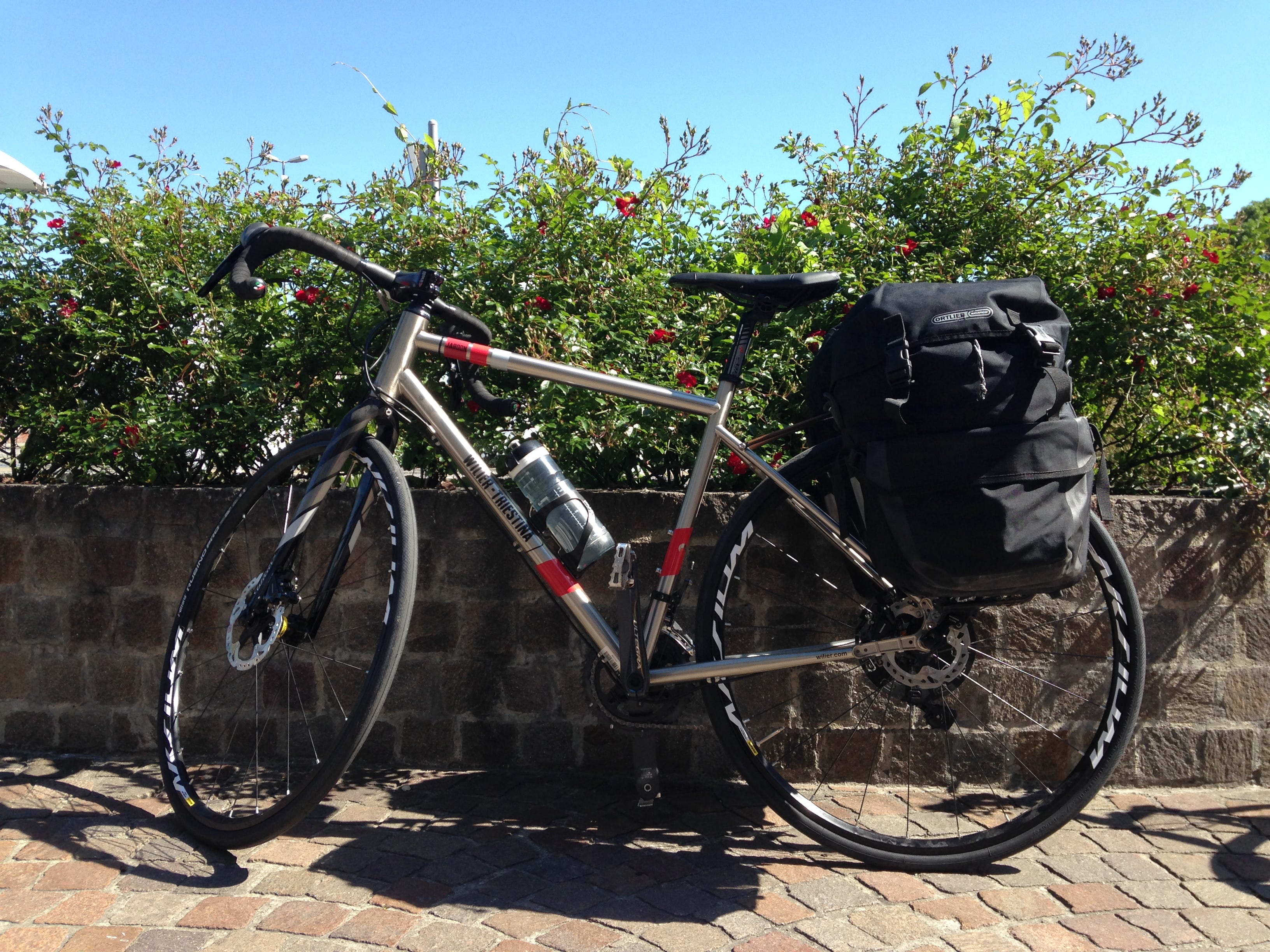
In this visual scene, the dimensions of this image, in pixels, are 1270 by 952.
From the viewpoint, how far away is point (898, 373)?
2379 millimetres

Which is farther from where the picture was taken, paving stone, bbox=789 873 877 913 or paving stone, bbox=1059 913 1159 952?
paving stone, bbox=789 873 877 913

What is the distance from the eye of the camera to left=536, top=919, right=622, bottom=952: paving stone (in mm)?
2273

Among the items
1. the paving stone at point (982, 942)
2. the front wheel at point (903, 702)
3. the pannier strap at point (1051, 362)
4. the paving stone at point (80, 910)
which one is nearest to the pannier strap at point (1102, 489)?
the front wheel at point (903, 702)

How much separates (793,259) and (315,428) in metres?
1.90

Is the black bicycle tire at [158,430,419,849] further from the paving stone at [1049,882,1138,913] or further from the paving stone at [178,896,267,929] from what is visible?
the paving stone at [1049,882,1138,913]

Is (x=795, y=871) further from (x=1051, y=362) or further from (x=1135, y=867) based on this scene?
(x=1051, y=362)

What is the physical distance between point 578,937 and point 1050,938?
3.73 feet

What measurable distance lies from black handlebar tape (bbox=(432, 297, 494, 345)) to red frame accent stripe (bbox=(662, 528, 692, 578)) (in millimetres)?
824

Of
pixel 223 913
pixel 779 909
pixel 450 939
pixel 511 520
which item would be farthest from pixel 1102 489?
pixel 223 913

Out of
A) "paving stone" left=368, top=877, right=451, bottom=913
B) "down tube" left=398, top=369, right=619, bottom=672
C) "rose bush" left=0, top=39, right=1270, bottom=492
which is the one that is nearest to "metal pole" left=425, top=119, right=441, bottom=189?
"rose bush" left=0, top=39, right=1270, bottom=492

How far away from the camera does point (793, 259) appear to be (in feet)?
11.6

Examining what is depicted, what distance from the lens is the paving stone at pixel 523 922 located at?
2340mm

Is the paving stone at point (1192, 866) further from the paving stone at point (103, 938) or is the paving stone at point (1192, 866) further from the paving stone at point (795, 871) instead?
the paving stone at point (103, 938)

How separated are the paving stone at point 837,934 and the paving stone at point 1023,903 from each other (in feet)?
1.27
